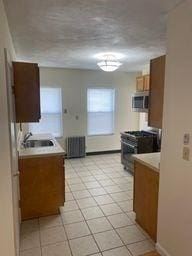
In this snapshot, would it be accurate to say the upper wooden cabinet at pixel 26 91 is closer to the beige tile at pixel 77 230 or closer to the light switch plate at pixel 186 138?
the beige tile at pixel 77 230

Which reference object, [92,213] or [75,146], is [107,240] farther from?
[75,146]

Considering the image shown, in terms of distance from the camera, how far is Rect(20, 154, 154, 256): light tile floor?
7.52ft

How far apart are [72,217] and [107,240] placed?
2.24 ft

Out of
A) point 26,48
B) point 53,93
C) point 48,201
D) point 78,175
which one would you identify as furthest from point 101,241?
point 53,93

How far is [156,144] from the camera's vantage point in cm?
449

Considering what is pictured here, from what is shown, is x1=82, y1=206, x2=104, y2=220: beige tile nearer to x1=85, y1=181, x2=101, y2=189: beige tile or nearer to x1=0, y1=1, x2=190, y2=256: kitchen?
x1=0, y1=1, x2=190, y2=256: kitchen

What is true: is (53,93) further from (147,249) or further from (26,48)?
(147,249)

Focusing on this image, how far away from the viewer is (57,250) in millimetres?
2279

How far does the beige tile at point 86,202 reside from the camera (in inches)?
127

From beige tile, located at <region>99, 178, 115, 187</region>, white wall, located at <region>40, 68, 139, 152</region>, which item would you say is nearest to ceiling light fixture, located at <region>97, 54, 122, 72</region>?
white wall, located at <region>40, 68, 139, 152</region>

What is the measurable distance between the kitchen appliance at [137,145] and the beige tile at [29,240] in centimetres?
259

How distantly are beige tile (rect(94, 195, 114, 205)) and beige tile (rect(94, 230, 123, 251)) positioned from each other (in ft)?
2.45

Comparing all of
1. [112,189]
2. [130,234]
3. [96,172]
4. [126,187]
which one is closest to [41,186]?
[130,234]

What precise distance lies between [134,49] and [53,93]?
294 cm
